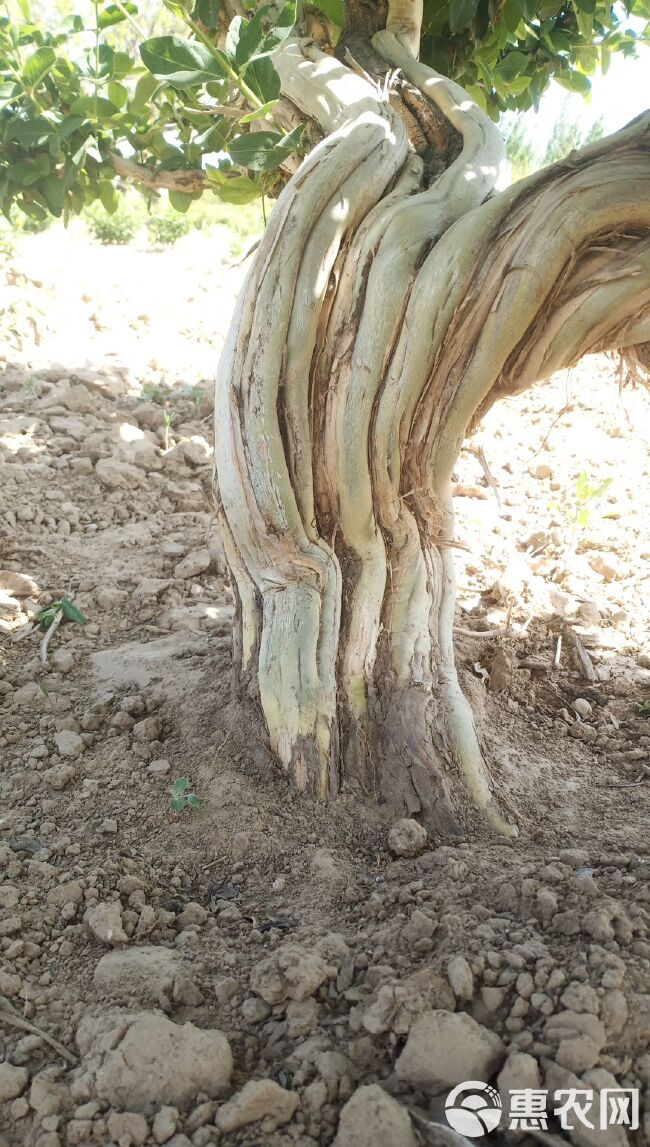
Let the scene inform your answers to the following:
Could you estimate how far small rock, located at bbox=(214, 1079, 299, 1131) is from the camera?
3.43 ft

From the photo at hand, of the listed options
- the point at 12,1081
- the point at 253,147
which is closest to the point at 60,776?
the point at 12,1081

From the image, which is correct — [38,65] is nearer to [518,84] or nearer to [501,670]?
[518,84]

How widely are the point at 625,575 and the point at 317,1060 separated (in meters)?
2.20

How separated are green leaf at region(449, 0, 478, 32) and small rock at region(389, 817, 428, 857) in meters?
2.09

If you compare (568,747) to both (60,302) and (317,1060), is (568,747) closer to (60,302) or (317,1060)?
(317,1060)

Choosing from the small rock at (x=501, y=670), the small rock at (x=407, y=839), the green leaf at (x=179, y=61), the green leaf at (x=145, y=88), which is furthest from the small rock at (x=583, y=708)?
the green leaf at (x=145, y=88)

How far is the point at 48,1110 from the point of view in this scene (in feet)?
3.53

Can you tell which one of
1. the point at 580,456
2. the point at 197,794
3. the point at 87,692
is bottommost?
the point at 197,794

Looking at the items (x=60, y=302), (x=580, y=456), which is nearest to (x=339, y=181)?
(x=580, y=456)

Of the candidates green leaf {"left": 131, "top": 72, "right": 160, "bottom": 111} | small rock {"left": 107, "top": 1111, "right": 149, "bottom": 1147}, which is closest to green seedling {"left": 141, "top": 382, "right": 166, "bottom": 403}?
green leaf {"left": 131, "top": 72, "right": 160, "bottom": 111}

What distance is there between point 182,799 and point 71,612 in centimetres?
95

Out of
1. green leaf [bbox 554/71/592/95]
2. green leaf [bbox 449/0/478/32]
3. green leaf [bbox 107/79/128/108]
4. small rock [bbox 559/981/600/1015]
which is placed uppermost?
green leaf [bbox 554/71/592/95]

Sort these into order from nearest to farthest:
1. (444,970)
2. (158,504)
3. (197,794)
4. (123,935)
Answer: (444,970)
(123,935)
(197,794)
(158,504)

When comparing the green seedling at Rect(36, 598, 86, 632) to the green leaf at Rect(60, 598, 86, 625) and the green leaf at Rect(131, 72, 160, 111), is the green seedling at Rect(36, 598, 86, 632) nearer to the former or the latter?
the green leaf at Rect(60, 598, 86, 625)
